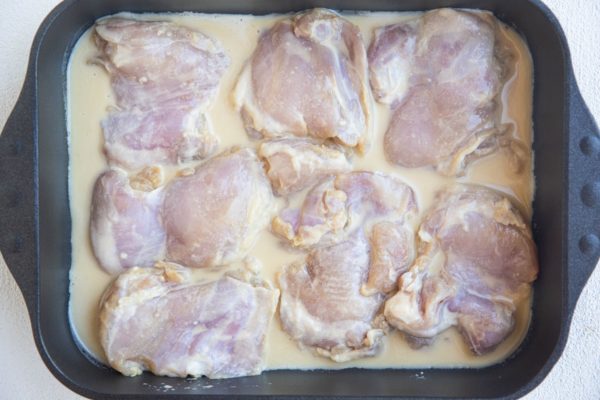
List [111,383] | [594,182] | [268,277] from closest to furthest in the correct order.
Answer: [594,182]
[111,383]
[268,277]

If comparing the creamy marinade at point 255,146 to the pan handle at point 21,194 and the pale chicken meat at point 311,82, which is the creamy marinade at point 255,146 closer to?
the pale chicken meat at point 311,82

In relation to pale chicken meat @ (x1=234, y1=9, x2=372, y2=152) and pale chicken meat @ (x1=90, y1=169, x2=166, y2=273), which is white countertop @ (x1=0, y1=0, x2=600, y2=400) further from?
pale chicken meat @ (x1=234, y1=9, x2=372, y2=152)

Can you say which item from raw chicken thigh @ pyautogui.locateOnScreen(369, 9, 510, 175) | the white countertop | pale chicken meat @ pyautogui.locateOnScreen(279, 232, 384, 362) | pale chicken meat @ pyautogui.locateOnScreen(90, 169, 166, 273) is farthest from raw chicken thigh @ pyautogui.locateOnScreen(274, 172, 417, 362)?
the white countertop

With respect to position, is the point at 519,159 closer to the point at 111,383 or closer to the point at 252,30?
the point at 252,30

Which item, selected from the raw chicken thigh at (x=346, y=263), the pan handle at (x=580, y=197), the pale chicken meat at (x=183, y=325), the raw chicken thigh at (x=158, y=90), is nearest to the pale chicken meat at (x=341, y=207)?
the raw chicken thigh at (x=346, y=263)

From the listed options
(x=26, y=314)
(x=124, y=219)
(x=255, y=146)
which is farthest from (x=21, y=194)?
(x=255, y=146)

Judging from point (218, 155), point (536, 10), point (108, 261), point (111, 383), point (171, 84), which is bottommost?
point (111, 383)

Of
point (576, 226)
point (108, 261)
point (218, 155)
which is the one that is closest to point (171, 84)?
point (218, 155)
